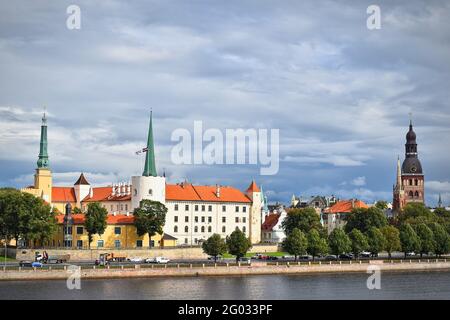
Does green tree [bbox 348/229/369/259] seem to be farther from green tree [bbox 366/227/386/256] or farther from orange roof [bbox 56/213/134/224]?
orange roof [bbox 56/213/134/224]

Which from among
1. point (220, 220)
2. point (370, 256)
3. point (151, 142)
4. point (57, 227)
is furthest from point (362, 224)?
point (57, 227)

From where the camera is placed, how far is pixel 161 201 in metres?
131

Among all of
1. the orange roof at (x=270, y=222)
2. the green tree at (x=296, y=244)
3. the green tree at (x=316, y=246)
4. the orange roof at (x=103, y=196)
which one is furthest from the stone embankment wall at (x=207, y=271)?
the orange roof at (x=270, y=222)

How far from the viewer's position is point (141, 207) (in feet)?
395

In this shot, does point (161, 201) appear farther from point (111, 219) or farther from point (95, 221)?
point (95, 221)

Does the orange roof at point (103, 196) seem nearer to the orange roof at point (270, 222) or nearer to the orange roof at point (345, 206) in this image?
the orange roof at point (270, 222)

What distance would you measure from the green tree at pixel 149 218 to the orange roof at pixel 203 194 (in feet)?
48.9

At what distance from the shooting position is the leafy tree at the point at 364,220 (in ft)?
438

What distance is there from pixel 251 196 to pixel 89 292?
3005 inches

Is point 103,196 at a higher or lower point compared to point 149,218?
higher

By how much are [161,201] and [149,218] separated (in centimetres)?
1332

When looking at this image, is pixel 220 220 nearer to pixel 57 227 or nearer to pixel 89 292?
pixel 57 227

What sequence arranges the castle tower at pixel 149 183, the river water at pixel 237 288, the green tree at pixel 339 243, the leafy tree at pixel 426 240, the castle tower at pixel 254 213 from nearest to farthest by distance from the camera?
the river water at pixel 237 288, the green tree at pixel 339 243, the leafy tree at pixel 426 240, the castle tower at pixel 149 183, the castle tower at pixel 254 213

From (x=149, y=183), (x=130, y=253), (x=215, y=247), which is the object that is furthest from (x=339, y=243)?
(x=149, y=183)
